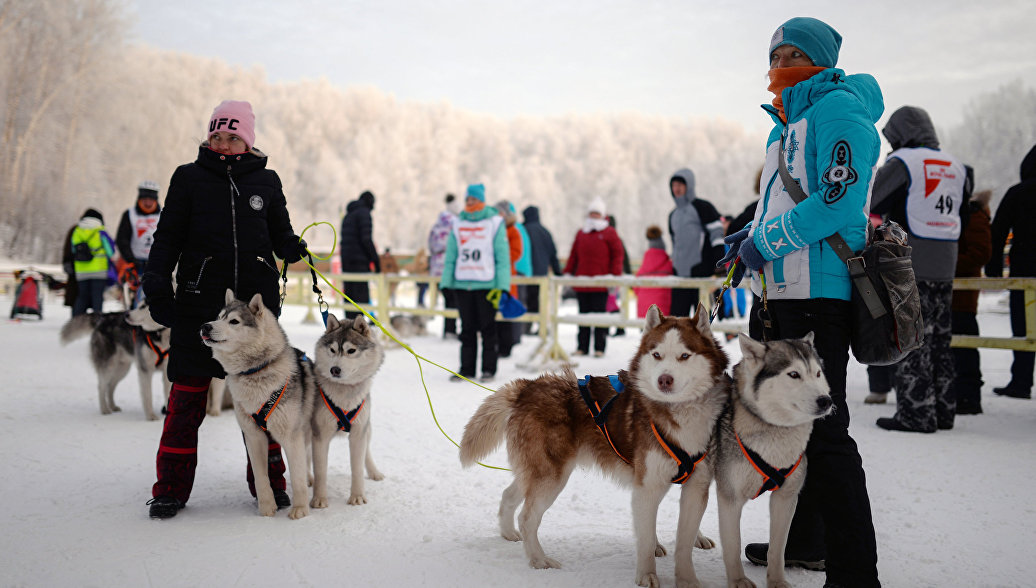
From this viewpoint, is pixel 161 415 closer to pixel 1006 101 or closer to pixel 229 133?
pixel 229 133

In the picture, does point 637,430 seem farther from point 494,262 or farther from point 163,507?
point 494,262

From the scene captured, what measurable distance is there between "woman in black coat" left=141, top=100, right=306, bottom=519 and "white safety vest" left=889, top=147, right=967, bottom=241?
4.49 meters

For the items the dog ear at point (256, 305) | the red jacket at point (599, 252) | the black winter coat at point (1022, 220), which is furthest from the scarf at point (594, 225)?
the dog ear at point (256, 305)

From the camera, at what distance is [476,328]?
7.36 m

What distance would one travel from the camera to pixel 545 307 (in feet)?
27.7

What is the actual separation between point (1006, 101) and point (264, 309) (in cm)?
4373

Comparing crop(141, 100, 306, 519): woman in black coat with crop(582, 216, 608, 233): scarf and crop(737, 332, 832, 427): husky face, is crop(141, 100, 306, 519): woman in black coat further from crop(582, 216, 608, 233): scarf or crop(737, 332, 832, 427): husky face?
crop(582, 216, 608, 233): scarf

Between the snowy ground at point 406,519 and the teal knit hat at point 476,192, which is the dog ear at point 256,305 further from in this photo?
the teal knit hat at point 476,192

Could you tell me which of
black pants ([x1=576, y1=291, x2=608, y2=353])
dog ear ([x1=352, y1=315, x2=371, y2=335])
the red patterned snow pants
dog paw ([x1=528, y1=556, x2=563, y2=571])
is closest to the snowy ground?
dog paw ([x1=528, y1=556, x2=563, y2=571])

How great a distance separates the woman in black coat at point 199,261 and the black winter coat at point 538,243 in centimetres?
759


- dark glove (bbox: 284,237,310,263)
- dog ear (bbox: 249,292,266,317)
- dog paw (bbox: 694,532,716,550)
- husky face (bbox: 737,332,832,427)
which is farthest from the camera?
dark glove (bbox: 284,237,310,263)

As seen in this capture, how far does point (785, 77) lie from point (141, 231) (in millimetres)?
7786

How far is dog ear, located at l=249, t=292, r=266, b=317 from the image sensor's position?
314 centimetres

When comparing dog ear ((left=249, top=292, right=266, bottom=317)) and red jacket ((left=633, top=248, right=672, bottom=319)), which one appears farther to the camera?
red jacket ((left=633, top=248, right=672, bottom=319))
